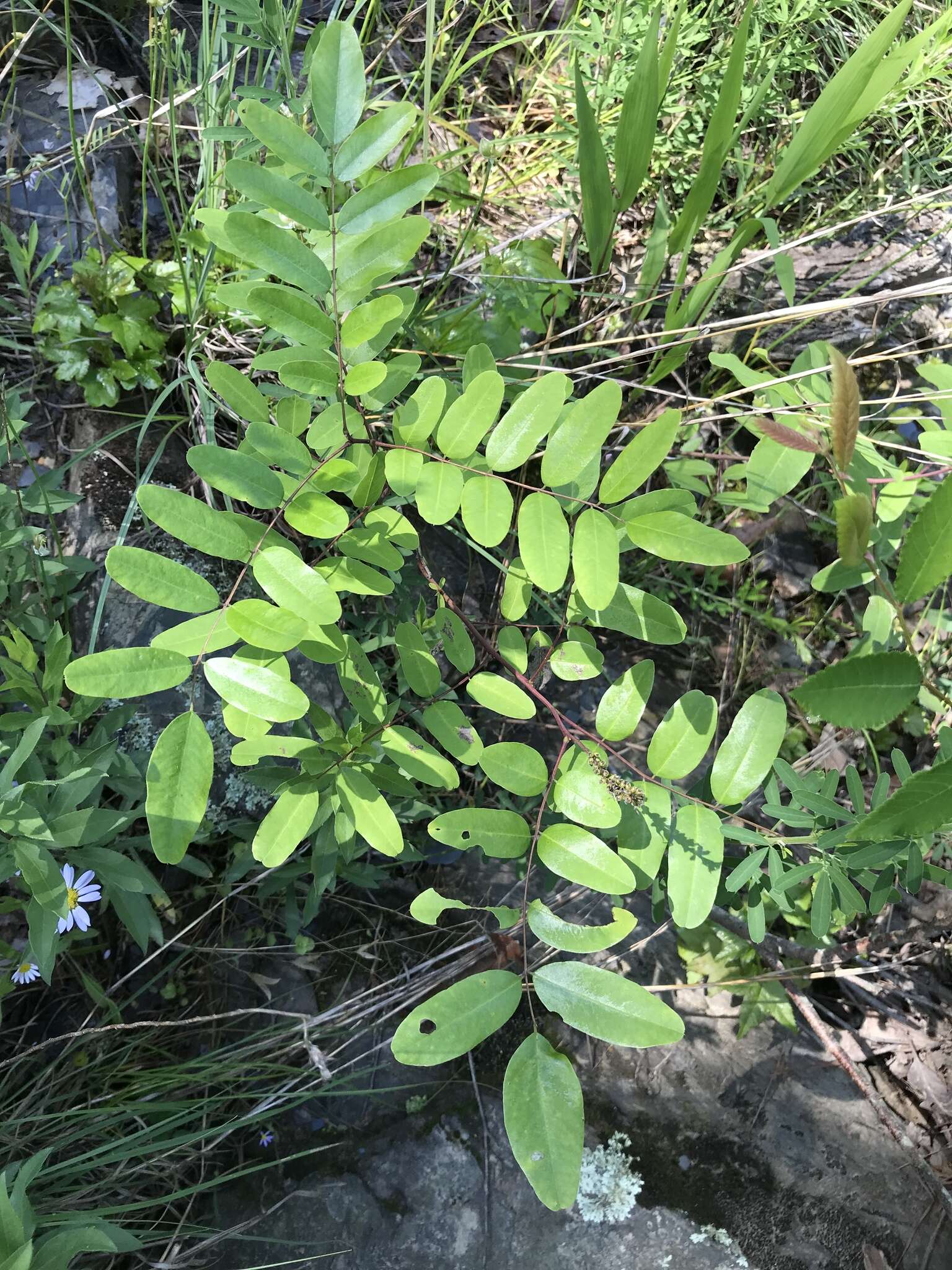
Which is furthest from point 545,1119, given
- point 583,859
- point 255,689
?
point 255,689

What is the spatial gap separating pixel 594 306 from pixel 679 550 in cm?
139

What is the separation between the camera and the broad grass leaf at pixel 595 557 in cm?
117

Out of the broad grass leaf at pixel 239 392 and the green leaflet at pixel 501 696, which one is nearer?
the broad grass leaf at pixel 239 392

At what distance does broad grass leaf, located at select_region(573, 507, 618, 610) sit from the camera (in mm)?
1166

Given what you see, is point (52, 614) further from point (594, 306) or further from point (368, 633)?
point (594, 306)

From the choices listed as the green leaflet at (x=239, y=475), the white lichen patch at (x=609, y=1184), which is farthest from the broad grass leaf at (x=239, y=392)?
the white lichen patch at (x=609, y=1184)

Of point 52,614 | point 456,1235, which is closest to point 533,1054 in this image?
point 456,1235

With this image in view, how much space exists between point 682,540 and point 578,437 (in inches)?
8.8

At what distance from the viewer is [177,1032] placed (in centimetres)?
175

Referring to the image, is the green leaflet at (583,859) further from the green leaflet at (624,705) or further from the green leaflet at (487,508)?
the green leaflet at (487,508)

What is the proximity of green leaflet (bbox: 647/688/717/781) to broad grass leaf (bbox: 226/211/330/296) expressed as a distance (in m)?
0.88

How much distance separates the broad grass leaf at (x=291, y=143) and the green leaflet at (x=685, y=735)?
3.31 ft

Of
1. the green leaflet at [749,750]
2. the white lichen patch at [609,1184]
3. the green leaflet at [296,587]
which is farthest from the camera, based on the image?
the white lichen patch at [609,1184]

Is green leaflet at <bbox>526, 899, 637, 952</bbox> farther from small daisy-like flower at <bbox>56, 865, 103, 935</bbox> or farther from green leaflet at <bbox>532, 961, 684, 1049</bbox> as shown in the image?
small daisy-like flower at <bbox>56, 865, 103, 935</bbox>
